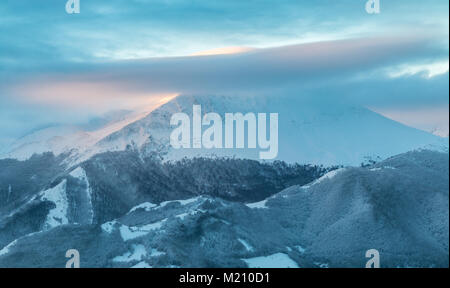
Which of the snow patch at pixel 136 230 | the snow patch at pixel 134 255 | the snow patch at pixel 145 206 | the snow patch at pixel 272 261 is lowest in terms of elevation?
the snow patch at pixel 272 261

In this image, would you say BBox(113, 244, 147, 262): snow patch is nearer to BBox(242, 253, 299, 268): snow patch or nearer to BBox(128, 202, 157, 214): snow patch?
BBox(242, 253, 299, 268): snow patch

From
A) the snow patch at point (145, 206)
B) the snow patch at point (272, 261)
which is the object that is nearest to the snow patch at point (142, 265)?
the snow patch at point (272, 261)

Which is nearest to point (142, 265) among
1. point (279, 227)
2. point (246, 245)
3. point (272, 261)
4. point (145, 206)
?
point (246, 245)

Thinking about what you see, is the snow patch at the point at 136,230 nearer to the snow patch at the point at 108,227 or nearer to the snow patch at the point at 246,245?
the snow patch at the point at 108,227

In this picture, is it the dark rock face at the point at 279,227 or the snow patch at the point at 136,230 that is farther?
the snow patch at the point at 136,230

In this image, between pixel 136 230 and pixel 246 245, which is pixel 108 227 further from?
pixel 246 245

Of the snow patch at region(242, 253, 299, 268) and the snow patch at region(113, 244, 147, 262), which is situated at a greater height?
the snow patch at region(113, 244, 147, 262)

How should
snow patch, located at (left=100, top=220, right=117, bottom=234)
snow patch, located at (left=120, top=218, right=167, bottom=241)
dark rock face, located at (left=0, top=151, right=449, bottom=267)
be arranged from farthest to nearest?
snow patch, located at (left=100, top=220, right=117, bottom=234) → snow patch, located at (left=120, top=218, right=167, bottom=241) → dark rock face, located at (left=0, top=151, right=449, bottom=267)

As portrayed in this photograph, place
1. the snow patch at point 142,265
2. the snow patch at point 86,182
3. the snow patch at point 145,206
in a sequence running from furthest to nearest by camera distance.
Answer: the snow patch at point 86,182
the snow patch at point 145,206
the snow patch at point 142,265

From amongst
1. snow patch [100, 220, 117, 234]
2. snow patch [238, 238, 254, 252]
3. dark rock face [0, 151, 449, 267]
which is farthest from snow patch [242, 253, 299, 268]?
snow patch [100, 220, 117, 234]

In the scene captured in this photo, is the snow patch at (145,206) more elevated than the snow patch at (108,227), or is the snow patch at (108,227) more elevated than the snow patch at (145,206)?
the snow patch at (145,206)

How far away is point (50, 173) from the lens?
6575cm
